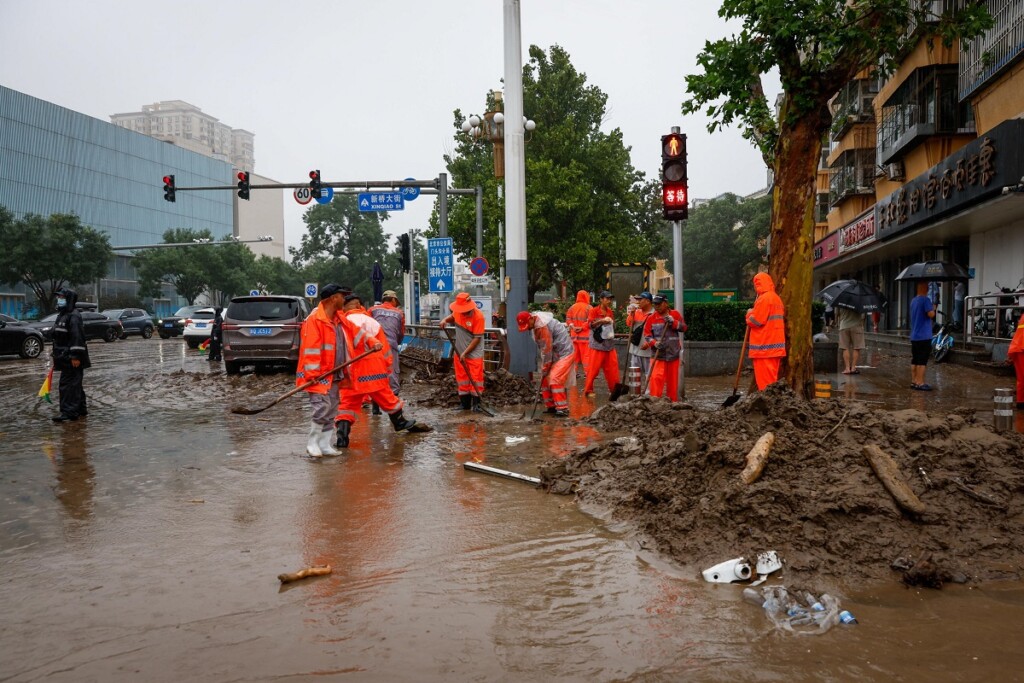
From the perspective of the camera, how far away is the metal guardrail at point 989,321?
15.8 metres

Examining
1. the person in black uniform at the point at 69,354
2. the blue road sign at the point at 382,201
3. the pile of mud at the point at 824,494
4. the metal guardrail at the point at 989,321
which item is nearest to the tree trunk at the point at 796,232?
the pile of mud at the point at 824,494

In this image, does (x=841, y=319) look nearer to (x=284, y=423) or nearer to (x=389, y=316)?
(x=389, y=316)

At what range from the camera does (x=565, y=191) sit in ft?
107

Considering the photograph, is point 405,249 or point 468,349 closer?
point 468,349

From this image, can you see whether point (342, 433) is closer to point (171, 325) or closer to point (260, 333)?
point (260, 333)

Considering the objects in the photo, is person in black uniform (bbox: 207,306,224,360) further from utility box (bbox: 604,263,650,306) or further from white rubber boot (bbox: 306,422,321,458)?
white rubber boot (bbox: 306,422,321,458)

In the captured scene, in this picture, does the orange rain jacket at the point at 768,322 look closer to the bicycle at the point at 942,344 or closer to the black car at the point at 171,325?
the bicycle at the point at 942,344

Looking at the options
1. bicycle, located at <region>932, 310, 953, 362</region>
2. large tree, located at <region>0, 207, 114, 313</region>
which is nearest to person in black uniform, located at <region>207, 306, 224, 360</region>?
bicycle, located at <region>932, 310, 953, 362</region>

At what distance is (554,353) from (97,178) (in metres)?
70.9

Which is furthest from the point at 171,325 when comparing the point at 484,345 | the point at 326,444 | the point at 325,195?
the point at 326,444

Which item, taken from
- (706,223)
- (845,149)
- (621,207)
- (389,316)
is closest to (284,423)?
(389,316)

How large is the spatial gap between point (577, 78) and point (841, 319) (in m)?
24.6

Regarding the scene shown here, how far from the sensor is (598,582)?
4297 mm

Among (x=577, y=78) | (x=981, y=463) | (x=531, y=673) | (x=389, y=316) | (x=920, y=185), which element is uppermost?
(x=577, y=78)
